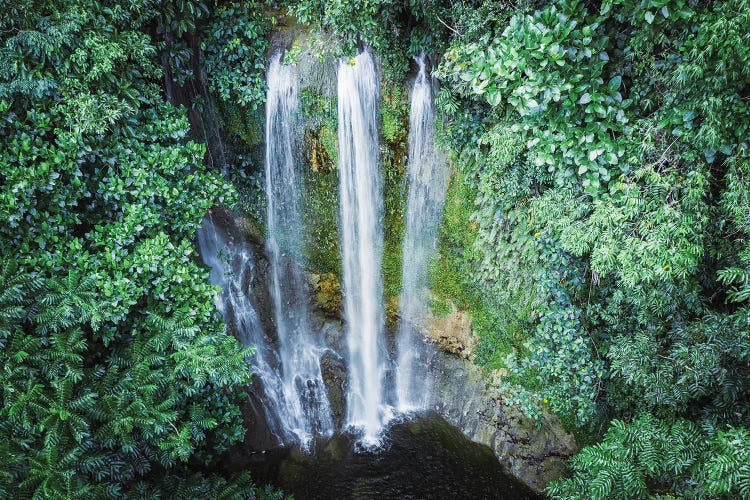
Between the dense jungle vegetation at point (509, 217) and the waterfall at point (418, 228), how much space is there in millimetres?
930

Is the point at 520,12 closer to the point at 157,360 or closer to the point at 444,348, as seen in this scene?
the point at 157,360

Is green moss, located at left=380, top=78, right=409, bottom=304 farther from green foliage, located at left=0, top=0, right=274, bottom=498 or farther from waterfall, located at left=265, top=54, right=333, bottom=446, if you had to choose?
green foliage, located at left=0, top=0, right=274, bottom=498

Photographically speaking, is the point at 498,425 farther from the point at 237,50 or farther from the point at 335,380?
the point at 237,50

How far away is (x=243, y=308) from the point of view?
27.1ft

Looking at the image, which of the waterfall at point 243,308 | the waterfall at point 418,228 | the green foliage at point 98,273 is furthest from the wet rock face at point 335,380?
the green foliage at point 98,273

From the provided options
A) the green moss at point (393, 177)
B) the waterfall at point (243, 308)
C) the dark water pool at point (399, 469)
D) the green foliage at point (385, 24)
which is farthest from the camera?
the waterfall at point (243, 308)

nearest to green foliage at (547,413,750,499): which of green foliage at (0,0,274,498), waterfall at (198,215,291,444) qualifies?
green foliage at (0,0,274,498)

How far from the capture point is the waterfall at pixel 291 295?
25.4 feet

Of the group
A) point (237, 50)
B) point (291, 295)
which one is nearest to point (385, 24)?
point (237, 50)

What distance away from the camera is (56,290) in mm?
4559

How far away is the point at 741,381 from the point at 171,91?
758cm

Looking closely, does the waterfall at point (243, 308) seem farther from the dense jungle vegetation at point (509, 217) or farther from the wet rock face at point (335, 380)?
the dense jungle vegetation at point (509, 217)

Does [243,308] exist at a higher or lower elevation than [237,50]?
lower

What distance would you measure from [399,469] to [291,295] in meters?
3.64
